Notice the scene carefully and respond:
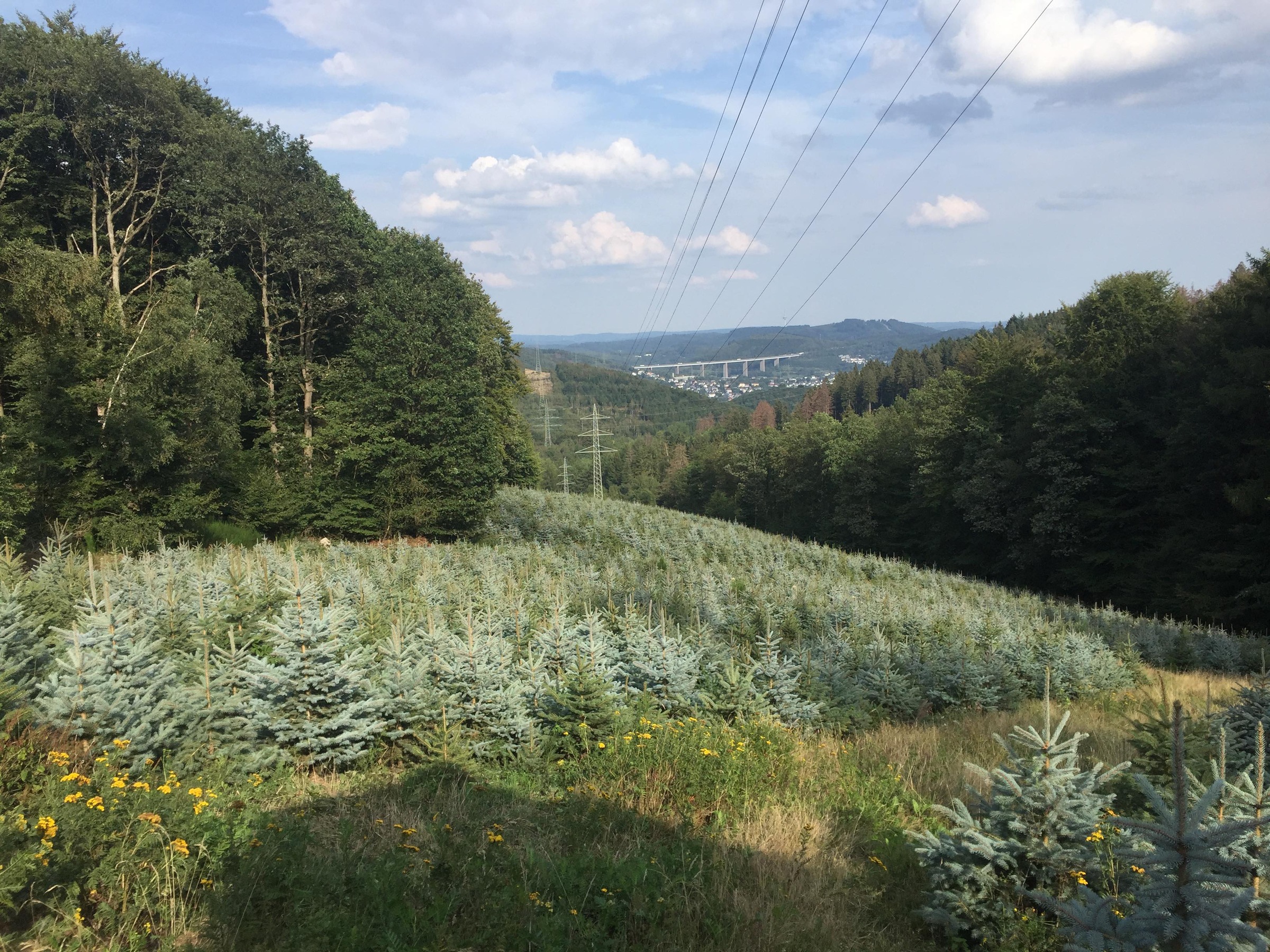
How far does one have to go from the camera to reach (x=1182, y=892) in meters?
3.33

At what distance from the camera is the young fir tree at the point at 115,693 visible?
5.43 m

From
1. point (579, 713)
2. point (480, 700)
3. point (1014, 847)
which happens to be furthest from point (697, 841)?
point (480, 700)

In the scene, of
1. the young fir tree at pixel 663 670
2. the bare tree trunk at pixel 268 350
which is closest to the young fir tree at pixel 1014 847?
the young fir tree at pixel 663 670

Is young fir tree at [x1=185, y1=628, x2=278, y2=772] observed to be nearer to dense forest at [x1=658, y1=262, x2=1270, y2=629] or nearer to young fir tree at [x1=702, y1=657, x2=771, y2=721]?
young fir tree at [x1=702, y1=657, x2=771, y2=721]

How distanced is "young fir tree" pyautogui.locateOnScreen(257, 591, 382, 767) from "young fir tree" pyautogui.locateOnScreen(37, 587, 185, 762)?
29.0 inches

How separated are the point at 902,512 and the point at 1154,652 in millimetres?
39300

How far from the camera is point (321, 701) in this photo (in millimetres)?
6559

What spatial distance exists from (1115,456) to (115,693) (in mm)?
39571

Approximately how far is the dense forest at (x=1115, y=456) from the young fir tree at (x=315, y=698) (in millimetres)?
30085

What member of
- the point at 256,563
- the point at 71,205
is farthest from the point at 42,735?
the point at 71,205

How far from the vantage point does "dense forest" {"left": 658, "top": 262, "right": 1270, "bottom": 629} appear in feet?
88.9

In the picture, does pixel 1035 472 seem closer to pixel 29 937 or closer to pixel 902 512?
pixel 902 512

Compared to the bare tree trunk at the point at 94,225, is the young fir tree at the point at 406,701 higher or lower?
lower

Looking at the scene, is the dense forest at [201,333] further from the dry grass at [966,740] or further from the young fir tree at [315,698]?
the dry grass at [966,740]
